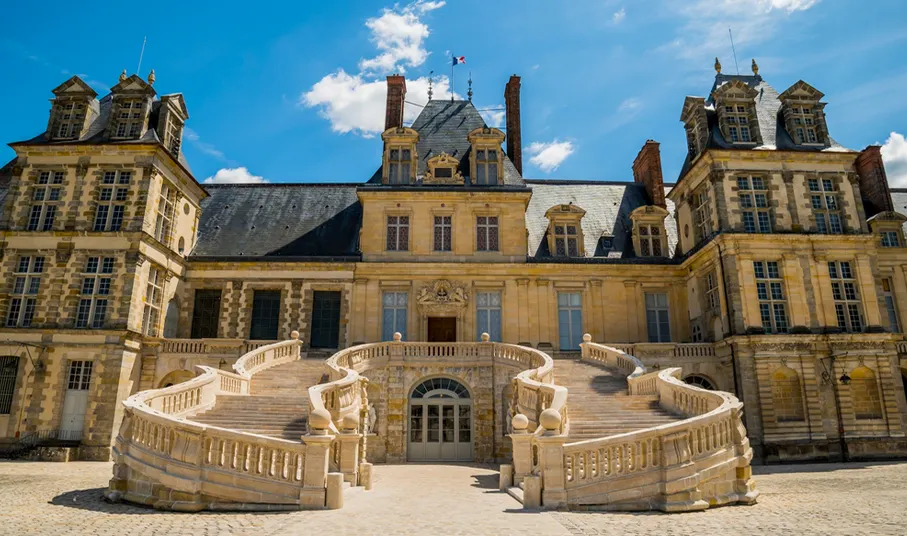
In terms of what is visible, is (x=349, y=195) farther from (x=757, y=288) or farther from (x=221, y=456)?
(x=221, y=456)

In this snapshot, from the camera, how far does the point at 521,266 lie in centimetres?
2583

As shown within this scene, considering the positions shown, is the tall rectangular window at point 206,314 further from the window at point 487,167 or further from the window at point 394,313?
the window at point 487,167

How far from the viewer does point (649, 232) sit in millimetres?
27531

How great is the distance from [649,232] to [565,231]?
3.95 meters

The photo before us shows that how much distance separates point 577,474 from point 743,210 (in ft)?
56.4

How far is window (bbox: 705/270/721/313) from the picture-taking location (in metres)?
23.8

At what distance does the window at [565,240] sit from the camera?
88.4 ft

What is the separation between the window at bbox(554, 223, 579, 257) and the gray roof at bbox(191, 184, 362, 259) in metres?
9.13

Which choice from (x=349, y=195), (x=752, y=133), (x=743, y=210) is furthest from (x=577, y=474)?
(x=349, y=195)

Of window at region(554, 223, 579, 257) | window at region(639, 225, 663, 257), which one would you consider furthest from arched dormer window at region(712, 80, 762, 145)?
window at region(554, 223, 579, 257)

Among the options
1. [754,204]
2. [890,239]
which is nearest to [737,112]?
[754,204]

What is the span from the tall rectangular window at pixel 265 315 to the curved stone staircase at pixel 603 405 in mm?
12128

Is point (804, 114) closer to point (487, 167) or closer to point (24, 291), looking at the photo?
point (487, 167)

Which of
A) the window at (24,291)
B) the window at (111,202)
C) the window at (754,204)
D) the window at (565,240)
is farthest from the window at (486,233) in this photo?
the window at (24,291)
